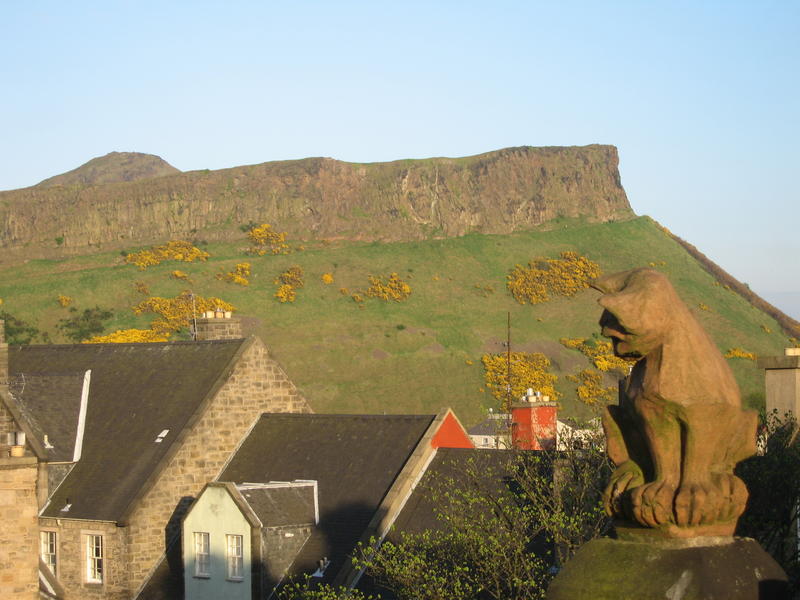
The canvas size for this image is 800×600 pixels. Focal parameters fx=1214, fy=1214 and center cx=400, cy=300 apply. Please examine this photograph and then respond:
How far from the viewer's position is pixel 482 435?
5456 centimetres

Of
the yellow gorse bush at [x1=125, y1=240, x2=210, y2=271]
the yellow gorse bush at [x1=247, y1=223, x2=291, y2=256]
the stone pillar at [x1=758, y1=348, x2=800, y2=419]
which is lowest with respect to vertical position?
the stone pillar at [x1=758, y1=348, x2=800, y2=419]

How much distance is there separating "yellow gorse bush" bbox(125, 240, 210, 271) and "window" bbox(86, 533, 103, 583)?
81206 millimetres

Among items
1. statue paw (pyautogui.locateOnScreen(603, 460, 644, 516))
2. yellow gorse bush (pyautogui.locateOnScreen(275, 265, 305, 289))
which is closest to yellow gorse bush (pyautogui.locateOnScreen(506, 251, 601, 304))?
yellow gorse bush (pyautogui.locateOnScreen(275, 265, 305, 289))

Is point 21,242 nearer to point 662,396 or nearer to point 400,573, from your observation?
point 400,573

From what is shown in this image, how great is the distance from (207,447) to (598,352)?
65177 millimetres

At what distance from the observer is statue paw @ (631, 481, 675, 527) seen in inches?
266

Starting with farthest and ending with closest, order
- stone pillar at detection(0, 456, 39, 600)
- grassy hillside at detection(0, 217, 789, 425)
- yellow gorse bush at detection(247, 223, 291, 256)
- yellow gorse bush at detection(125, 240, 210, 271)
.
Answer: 1. yellow gorse bush at detection(247, 223, 291, 256)
2. yellow gorse bush at detection(125, 240, 210, 271)
3. grassy hillside at detection(0, 217, 789, 425)
4. stone pillar at detection(0, 456, 39, 600)

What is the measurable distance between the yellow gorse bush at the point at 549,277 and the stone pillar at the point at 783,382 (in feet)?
274

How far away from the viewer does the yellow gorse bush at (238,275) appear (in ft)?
336

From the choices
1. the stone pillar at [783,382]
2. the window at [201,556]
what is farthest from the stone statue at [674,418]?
the window at [201,556]

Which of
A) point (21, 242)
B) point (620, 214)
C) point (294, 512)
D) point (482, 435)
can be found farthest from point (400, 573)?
point (620, 214)

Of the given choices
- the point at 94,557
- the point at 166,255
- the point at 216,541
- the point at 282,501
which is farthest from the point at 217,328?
the point at 166,255

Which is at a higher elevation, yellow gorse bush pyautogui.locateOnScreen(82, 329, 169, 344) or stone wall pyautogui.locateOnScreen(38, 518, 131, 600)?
yellow gorse bush pyautogui.locateOnScreen(82, 329, 169, 344)

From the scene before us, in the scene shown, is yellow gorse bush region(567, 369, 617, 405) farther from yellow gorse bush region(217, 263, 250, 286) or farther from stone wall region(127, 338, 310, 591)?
stone wall region(127, 338, 310, 591)
